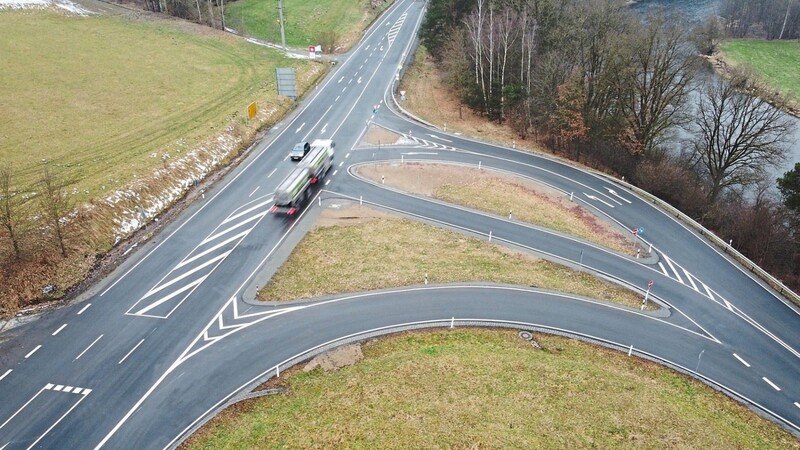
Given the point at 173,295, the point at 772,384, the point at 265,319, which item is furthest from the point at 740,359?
the point at 173,295

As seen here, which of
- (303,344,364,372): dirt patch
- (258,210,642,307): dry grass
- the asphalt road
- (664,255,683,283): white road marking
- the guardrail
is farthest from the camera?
(664,255,683,283): white road marking

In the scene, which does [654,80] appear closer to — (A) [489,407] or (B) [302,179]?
(B) [302,179]

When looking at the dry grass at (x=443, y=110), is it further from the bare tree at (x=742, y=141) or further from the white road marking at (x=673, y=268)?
the white road marking at (x=673, y=268)

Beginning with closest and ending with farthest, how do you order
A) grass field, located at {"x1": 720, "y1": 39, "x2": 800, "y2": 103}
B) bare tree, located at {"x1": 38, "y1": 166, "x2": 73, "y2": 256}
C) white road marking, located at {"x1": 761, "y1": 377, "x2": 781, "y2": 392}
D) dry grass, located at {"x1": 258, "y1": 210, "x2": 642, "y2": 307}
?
white road marking, located at {"x1": 761, "y1": 377, "x2": 781, "y2": 392} < bare tree, located at {"x1": 38, "y1": 166, "x2": 73, "y2": 256} < dry grass, located at {"x1": 258, "y1": 210, "x2": 642, "y2": 307} < grass field, located at {"x1": 720, "y1": 39, "x2": 800, "y2": 103}

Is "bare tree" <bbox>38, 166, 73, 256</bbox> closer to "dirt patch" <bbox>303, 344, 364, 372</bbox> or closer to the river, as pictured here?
"dirt patch" <bbox>303, 344, 364, 372</bbox>

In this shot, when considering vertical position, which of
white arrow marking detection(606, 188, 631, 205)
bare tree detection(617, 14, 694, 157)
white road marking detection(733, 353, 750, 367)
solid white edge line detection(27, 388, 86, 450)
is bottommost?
solid white edge line detection(27, 388, 86, 450)

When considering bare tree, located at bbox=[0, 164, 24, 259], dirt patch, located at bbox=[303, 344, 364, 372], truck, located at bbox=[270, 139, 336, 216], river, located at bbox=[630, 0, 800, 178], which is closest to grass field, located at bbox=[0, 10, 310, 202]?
bare tree, located at bbox=[0, 164, 24, 259]
